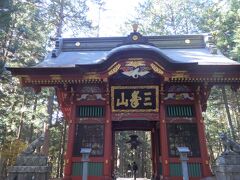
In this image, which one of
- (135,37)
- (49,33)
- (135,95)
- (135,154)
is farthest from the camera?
(135,154)

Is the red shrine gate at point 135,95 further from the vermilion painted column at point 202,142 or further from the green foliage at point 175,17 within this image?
the green foliage at point 175,17

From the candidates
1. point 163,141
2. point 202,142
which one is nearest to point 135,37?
point 163,141

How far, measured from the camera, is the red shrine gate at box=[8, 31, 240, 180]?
8875 millimetres

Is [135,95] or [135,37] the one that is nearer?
[135,95]

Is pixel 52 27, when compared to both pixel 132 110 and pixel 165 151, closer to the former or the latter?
pixel 132 110

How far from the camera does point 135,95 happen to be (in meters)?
9.80

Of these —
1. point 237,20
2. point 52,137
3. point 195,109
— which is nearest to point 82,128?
point 195,109

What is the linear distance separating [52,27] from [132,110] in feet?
44.7

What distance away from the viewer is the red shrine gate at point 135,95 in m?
8.88

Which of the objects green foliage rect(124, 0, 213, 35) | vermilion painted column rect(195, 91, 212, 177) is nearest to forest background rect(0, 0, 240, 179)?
green foliage rect(124, 0, 213, 35)

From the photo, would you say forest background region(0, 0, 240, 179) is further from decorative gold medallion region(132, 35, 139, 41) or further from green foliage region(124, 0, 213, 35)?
decorative gold medallion region(132, 35, 139, 41)

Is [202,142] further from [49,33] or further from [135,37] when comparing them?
[49,33]

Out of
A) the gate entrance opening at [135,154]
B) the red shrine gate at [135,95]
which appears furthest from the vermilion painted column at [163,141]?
the gate entrance opening at [135,154]

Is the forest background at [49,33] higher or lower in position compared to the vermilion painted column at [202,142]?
higher
